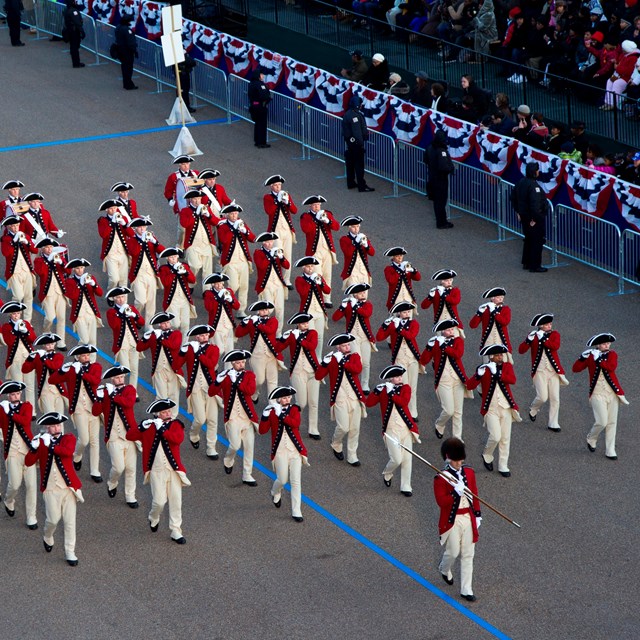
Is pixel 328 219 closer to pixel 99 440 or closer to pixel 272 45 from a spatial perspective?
pixel 99 440

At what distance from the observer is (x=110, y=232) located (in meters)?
20.2

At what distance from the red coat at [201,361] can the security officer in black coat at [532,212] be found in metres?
6.46

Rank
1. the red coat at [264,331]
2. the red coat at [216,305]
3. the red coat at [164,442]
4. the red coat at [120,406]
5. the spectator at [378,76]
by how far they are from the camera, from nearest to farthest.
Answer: the red coat at [164,442]
the red coat at [120,406]
the red coat at [264,331]
the red coat at [216,305]
the spectator at [378,76]

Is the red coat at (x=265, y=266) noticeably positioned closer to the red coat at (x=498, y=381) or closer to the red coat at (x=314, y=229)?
the red coat at (x=314, y=229)

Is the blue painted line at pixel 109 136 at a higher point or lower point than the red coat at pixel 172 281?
lower

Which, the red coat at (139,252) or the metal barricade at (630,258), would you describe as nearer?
the red coat at (139,252)

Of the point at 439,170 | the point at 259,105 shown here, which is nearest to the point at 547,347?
the point at 439,170

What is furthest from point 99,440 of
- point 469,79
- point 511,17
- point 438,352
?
point 511,17

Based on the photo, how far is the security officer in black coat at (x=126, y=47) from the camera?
30.0m

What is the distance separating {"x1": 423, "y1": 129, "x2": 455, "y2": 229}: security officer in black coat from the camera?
22703mm

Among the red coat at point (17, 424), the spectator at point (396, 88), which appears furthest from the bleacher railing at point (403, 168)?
the red coat at point (17, 424)

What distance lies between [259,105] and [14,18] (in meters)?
10.0

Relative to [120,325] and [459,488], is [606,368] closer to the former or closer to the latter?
[459,488]

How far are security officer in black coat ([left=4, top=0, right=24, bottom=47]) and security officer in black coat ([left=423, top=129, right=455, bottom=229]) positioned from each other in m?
14.2
